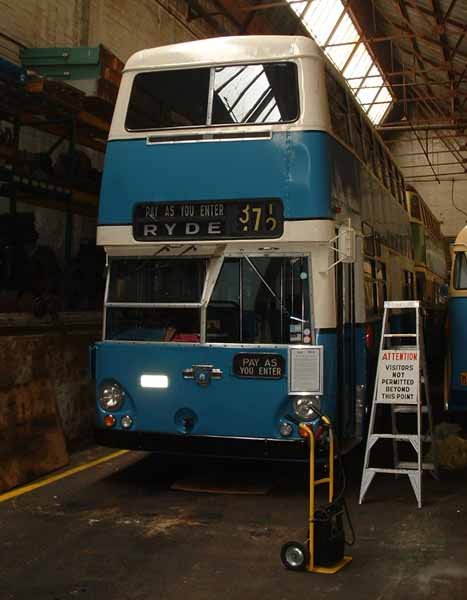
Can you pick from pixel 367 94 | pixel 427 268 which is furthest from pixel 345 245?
pixel 367 94

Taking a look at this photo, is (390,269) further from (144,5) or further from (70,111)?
(144,5)

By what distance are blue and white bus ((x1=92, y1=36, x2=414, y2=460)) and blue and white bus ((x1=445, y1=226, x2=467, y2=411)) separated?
9.28ft

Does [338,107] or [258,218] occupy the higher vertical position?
[338,107]

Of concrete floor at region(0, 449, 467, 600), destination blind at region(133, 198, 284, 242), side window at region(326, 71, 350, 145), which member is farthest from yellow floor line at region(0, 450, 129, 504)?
side window at region(326, 71, 350, 145)

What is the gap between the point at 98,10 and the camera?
12891mm

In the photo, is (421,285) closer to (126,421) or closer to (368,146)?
(368,146)

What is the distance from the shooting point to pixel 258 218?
6.41 m

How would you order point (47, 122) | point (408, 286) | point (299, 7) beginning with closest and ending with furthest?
point (47, 122), point (408, 286), point (299, 7)

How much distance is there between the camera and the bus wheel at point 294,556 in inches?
191

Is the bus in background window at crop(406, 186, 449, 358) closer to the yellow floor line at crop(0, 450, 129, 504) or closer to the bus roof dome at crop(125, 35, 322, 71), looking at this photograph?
the yellow floor line at crop(0, 450, 129, 504)

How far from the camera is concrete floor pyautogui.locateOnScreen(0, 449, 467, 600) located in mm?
4586

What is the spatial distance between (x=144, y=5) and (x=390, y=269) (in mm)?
8396

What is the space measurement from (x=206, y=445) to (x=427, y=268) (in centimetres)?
1206

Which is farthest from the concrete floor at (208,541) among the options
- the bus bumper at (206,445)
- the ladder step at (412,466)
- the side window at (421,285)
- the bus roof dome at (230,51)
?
the side window at (421,285)
